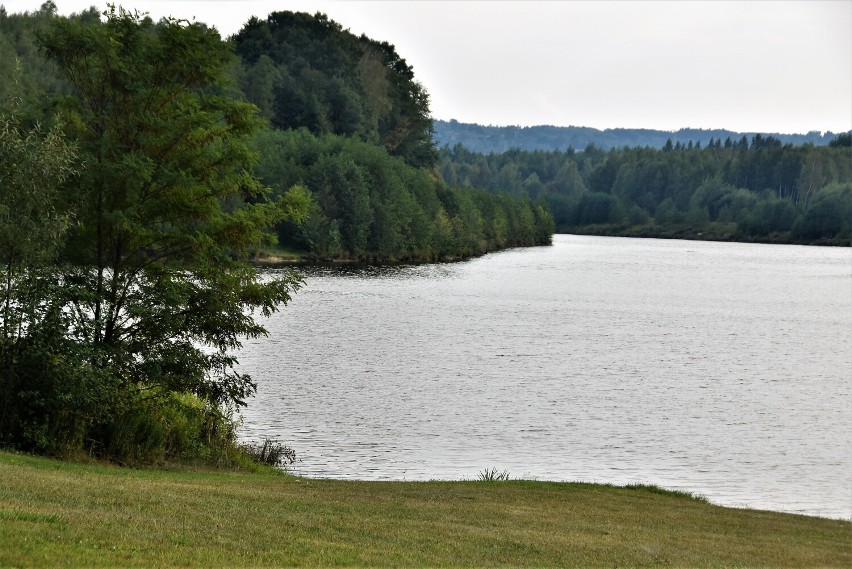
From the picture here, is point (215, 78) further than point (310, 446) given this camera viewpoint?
No

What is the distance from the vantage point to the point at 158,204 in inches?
1226

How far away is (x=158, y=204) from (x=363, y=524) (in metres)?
15.4

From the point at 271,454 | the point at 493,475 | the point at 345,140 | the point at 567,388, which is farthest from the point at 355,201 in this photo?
the point at 493,475

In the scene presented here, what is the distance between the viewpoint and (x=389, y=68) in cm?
17250

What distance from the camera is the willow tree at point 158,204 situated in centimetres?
2995

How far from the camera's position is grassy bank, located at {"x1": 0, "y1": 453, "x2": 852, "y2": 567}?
14711 millimetres

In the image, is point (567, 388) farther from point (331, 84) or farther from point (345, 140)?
point (331, 84)

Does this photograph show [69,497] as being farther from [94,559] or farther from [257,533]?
[94,559]

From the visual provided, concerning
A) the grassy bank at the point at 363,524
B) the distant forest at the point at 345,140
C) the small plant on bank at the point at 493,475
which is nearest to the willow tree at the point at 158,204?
the grassy bank at the point at 363,524

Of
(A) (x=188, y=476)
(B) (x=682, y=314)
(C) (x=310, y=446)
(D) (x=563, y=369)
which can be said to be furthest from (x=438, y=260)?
(A) (x=188, y=476)

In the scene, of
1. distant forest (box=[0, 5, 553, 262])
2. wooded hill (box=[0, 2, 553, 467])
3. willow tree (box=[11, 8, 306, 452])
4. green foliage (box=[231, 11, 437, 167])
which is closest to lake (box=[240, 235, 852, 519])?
wooded hill (box=[0, 2, 553, 467])

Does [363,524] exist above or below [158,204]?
below

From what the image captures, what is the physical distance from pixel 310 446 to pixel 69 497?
56.0 feet

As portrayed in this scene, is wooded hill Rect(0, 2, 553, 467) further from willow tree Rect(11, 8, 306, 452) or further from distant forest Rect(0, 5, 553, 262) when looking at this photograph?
distant forest Rect(0, 5, 553, 262)
